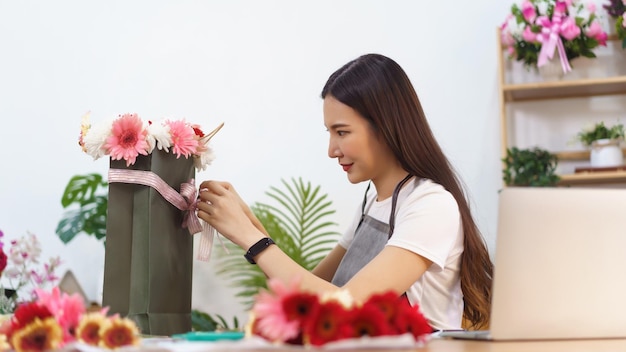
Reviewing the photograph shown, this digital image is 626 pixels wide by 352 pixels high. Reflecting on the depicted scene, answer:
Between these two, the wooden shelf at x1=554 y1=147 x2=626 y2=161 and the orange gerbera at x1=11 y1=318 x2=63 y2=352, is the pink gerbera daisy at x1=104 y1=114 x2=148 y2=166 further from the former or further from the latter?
the wooden shelf at x1=554 y1=147 x2=626 y2=161

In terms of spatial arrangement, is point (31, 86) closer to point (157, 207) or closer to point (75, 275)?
point (75, 275)

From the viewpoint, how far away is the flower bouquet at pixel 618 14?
10.8 feet

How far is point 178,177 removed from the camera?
1561mm

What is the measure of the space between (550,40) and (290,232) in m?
1.46

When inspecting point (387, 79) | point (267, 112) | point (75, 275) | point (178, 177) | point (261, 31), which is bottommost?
point (75, 275)

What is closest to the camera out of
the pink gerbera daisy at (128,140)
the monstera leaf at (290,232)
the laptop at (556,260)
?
the laptop at (556,260)

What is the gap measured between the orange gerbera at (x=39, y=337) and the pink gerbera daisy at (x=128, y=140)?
0.58 m

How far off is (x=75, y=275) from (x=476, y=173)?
2.05 meters

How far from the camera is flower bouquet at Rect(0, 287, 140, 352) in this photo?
0.90 metres

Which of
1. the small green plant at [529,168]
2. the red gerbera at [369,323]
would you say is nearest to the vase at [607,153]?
the small green plant at [529,168]

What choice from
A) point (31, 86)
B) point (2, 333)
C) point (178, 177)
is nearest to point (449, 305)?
point (178, 177)

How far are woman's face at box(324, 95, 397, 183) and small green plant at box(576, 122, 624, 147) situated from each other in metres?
1.80

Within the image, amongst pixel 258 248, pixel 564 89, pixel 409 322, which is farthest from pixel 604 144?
pixel 409 322

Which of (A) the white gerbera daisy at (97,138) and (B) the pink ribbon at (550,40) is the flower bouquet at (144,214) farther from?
(B) the pink ribbon at (550,40)
